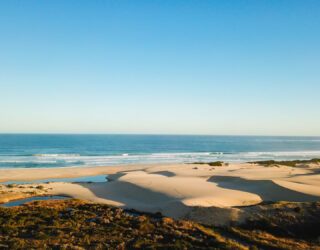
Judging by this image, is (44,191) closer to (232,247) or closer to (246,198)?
(246,198)

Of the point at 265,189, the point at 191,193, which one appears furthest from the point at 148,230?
the point at 265,189

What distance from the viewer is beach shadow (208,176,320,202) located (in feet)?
94.1

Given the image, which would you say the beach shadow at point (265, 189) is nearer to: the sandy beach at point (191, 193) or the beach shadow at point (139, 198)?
the sandy beach at point (191, 193)

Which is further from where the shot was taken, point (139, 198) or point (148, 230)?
point (139, 198)

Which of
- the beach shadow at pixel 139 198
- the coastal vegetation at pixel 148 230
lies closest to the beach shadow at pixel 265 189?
the coastal vegetation at pixel 148 230

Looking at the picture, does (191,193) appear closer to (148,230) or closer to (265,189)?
(265,189)

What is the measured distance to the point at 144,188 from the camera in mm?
33938

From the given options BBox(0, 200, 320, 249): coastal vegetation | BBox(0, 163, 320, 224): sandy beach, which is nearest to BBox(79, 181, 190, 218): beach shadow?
BBox(0, 163, 320, 224): sandy beach

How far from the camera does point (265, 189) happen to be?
31.9m

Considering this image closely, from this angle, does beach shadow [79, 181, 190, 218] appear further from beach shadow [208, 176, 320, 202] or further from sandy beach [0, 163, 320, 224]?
beach shadow [208, 176, 320, 202]

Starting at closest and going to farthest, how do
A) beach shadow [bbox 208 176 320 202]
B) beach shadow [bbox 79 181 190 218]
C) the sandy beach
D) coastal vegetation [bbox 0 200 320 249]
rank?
coastal vegetation [bbox 0 200 320 249], the sandy beach, beach shadow [bbox 79 181 190 218], beach shadow [bbox 208 176 320 202]

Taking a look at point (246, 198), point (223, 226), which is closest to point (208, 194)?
point (246, 198)

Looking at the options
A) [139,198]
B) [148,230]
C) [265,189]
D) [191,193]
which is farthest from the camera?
[265,189]

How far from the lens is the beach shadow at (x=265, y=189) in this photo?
28.7m
